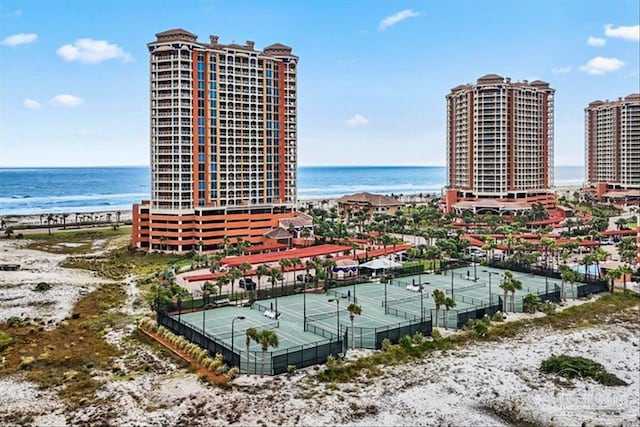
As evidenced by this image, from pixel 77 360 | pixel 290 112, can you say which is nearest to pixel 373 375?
pixel 77 360

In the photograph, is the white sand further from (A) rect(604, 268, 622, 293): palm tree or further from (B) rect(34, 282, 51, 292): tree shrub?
(A) rect(604, 268, 622, 293): palm tree

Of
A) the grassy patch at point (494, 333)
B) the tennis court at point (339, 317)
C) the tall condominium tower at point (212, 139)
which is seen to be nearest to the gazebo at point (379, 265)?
the tennis court at point (339, 317)

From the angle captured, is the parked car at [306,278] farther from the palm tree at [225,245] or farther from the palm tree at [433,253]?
the palm tree at [433,253]

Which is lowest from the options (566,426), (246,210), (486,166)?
(566,426)

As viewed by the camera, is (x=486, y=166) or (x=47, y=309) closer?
(x=47, y=309)

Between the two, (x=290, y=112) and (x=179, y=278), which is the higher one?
(x=290, y=112)

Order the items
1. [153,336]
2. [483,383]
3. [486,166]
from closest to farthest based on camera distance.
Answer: [483,383] < [153,336] < [486,166]

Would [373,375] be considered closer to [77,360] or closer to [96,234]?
[77,360]
